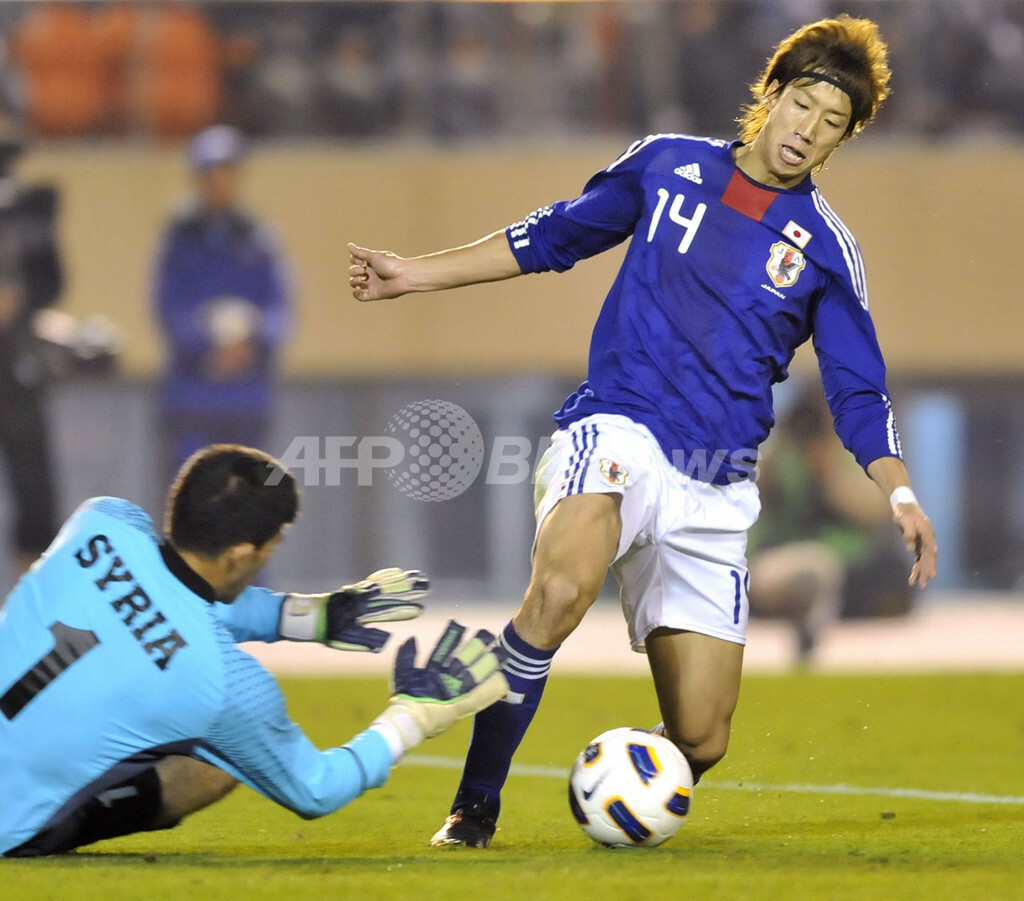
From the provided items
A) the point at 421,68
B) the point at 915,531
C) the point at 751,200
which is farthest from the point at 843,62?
the point at 421,68

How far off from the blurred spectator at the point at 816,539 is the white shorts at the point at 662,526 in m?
5.22

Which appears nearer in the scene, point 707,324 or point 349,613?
point 349,613

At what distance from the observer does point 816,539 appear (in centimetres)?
1014

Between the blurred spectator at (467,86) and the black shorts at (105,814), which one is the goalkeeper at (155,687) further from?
the blurred spectator at (467,86)

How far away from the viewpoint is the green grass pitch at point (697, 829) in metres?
3.30

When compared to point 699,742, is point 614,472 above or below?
above

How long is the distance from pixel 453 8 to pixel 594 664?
485cm

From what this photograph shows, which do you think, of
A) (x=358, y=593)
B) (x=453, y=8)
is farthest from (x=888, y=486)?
(x=453, y=8)

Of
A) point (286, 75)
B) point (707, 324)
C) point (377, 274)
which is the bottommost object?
point (707, 324)

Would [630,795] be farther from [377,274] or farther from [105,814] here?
[377,274]

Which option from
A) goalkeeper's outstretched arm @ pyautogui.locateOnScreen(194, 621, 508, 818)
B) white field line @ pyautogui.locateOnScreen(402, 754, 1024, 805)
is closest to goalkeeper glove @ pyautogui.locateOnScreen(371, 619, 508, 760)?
goalkeeper's outstretched arm @ pyautogui.locateOnScreen(194, 621, 508, 818)

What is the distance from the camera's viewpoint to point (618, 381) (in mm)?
4379

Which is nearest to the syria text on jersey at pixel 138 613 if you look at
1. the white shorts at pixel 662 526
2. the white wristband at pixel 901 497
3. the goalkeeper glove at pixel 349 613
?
the goalkeeper glove at pixel 349 613

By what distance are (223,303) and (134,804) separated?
21.1 ft
